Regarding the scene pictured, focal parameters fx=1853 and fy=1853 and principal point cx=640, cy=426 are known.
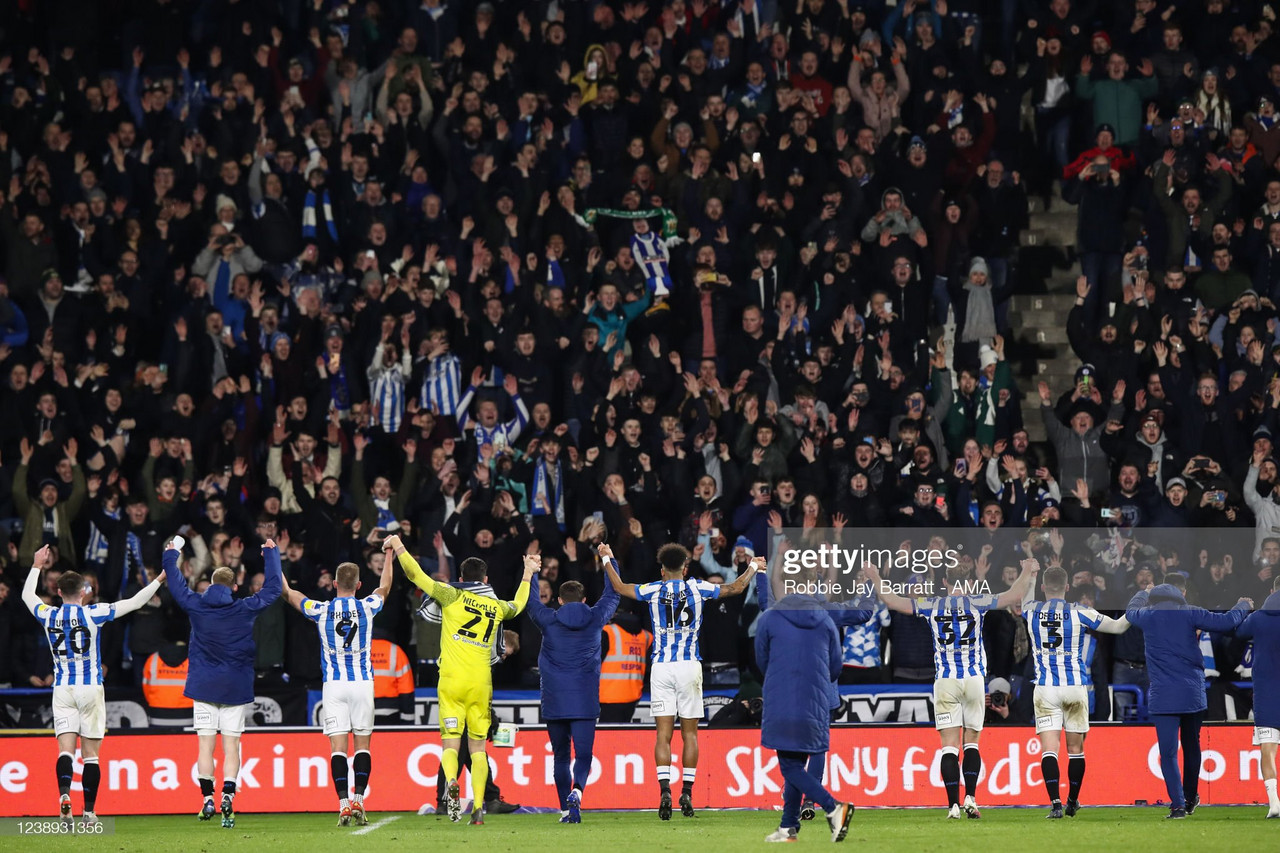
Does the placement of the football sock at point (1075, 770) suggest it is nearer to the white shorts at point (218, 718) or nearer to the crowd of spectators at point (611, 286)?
the crowd of spectators at point (611, 286)

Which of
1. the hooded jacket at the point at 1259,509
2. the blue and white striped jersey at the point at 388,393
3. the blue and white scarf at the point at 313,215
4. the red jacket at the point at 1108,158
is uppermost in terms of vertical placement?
the red jacket at the point at 1108,158

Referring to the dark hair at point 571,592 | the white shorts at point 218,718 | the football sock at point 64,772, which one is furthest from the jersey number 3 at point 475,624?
the football sock at point 64,772

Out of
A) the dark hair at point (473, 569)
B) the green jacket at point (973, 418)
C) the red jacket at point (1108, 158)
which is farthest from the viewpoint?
the red jacket at point (1108, 158)

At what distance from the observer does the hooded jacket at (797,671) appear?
1348cm

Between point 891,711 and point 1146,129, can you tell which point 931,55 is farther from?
point 891,711

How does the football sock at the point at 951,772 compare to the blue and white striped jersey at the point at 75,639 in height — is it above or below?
below

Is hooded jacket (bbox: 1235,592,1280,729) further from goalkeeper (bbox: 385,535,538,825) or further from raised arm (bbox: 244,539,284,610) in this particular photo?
raised arm (bbox: 244,539,284,610)

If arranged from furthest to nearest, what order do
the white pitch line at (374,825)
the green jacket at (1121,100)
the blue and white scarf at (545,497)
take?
the green jacket at (1121,100) < the blue and white scarf at (545,497) < the white pitch line at (374,825)

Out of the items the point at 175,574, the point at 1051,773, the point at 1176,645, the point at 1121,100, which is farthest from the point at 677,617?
the point at 1121,100

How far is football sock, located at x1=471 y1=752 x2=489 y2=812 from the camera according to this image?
15984 millimetres

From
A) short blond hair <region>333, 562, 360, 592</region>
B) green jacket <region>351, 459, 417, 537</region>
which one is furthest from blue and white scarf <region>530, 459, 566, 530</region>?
short blond hair <region>333, 562, 360, 592</region>

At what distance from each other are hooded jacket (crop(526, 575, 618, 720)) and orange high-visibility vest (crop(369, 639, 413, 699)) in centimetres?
332

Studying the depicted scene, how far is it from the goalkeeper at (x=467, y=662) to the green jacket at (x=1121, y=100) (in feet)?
39.1

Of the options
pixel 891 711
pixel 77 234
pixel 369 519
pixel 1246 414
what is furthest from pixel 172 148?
pixel 1246 414
